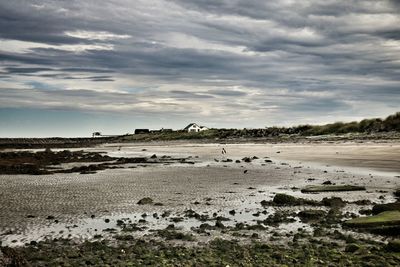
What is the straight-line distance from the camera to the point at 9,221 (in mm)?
13258

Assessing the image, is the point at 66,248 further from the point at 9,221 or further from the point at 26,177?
the point at 26,177

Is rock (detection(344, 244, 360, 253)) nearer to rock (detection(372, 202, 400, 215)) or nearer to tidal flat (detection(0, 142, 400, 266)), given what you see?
tidal flat (detection(0, 142, 400, 266))

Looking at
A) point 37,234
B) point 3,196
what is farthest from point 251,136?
point 37,234

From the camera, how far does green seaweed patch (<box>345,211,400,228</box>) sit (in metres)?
10.9

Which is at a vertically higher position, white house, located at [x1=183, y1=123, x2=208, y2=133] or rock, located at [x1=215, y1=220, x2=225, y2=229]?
white house, located at [x1=183, y1=123, x2=208, y2=133]

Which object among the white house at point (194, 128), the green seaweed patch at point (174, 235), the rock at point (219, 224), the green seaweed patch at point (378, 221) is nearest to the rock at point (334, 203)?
the green seaweed patch at point (378, 221)

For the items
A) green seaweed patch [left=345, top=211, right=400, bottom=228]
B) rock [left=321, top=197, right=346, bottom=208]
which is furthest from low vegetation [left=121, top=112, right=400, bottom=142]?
green seaweed patch [left=345, top=211, right=400, bottom=228]

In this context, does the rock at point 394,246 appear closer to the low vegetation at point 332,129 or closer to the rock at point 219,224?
the rock at point 219,224

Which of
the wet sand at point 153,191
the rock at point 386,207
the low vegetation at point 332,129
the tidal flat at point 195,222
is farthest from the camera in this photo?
the low vegetation at point 332,129

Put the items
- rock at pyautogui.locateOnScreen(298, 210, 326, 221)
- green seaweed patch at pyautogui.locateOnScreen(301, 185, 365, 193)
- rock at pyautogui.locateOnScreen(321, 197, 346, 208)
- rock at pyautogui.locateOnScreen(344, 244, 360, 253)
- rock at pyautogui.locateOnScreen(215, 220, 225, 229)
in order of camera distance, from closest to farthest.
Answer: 1. rock at pyautogui.locateOnScreen(344, 244, 360, 253)
2. rock at pyautogui.locateOnScreen(215, 220, 225, 229)
3. rock at pyautogui.locateOnScreen(298, 210, 326, 221)
4. rock at pyautogui.locateOnScreen(321, 197, 346, 208)
5. green seaweed patch at pyautogui.locateOnScreen(301, 185, 365, 193)

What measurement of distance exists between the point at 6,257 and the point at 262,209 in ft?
27.6

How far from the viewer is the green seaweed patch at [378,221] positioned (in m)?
10.9

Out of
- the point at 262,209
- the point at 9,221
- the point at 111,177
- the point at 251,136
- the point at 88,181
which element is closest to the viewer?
the point at 9,221

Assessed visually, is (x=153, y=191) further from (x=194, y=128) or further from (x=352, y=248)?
(x=194, y=128)
